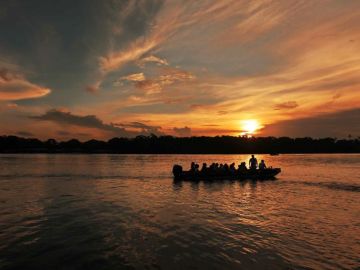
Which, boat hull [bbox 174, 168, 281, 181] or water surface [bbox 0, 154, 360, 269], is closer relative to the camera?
water surface [bbox 0, 154, 360, 269]

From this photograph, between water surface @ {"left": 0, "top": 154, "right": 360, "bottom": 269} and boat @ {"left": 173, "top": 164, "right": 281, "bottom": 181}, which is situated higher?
boat @ {"left": 173, "top": 164, "right": 281, "bottom": 181}

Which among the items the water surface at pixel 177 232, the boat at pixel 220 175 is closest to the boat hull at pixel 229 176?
the boat at pixel 220 175

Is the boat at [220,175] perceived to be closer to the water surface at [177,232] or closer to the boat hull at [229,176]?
the boat hull at [229,176]

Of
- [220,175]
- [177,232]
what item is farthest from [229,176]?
[177,232]

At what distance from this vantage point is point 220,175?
45906 mm

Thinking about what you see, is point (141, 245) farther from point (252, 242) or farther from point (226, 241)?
point (252, 242)

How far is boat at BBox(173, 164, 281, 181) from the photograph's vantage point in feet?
146

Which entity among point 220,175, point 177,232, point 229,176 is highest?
point 220,175

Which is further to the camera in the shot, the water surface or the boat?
the boat

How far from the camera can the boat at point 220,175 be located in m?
44.4

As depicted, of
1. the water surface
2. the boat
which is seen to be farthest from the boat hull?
the water surface

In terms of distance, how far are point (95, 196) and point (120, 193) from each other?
3010 millimetres

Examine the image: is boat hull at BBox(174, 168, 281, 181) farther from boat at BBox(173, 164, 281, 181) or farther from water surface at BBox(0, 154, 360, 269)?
water surface at BBox(0, 154, 360, 269)

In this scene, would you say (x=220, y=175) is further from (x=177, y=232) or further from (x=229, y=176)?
(x=177, y=232)
